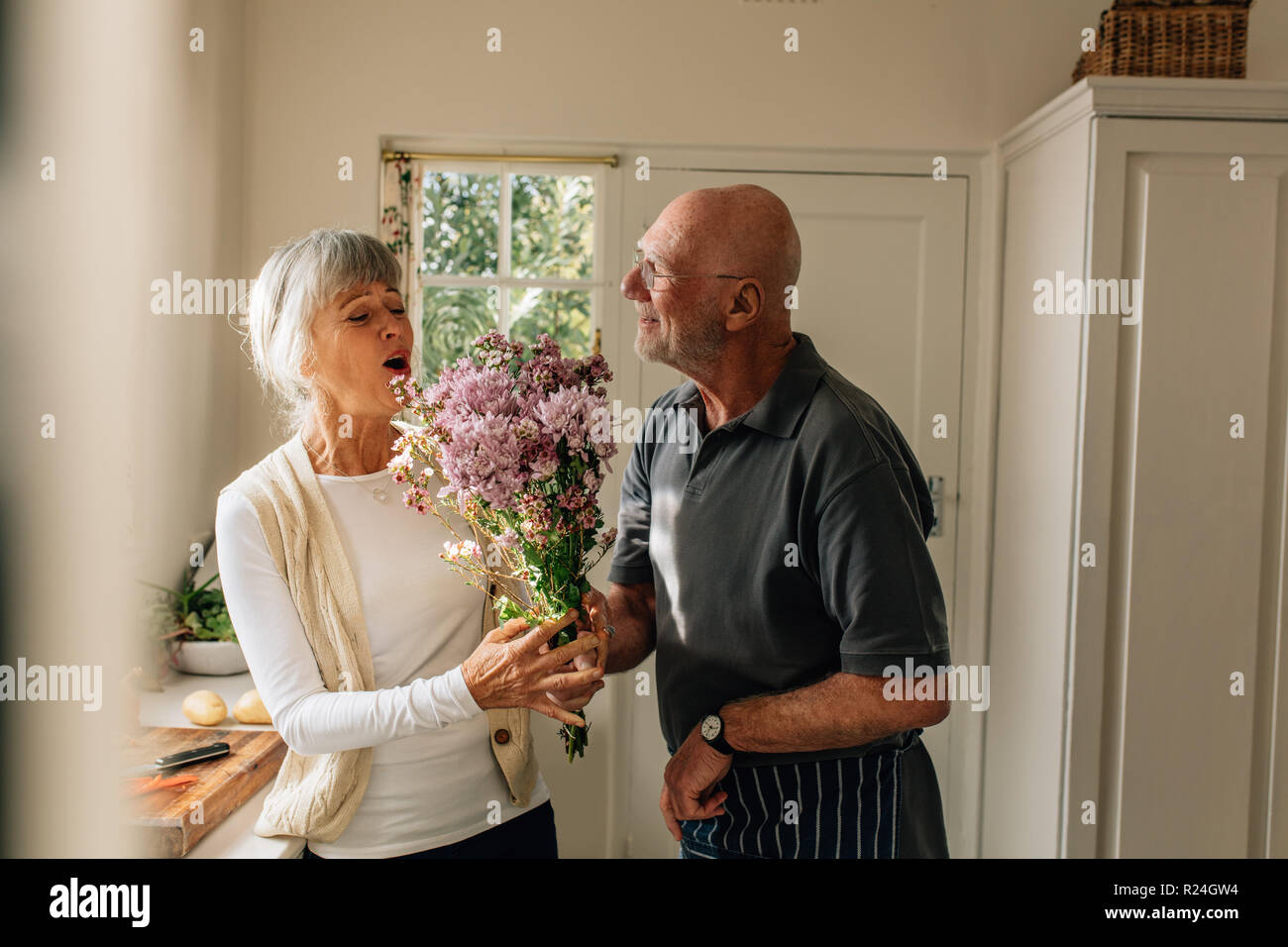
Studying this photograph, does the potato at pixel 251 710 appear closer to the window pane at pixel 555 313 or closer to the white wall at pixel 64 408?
the white wall at pixel 64 408

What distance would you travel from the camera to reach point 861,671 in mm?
1136

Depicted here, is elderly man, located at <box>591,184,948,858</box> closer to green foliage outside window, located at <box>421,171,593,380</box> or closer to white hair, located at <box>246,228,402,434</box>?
white hair, located at <box>246,228,402,434</box>

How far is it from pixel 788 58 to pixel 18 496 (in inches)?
94.0

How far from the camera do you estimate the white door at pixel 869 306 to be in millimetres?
2631

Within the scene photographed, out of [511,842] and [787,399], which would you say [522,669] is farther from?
[787,399]

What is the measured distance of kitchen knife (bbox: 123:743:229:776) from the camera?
1.46m

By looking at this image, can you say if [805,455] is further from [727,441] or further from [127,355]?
[127,355]

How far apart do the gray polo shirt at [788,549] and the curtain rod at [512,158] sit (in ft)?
4.57

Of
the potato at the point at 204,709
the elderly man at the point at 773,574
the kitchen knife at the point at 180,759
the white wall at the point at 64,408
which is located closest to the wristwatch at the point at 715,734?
the elderly man at the point at 773,574

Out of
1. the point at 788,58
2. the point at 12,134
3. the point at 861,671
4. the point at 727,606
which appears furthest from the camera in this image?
the point at 788,58

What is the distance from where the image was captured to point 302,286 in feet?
4.16

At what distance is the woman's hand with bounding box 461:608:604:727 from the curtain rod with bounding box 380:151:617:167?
1760mm

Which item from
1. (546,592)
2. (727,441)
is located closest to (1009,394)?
(727,441)

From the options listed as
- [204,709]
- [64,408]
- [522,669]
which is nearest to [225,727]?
[204,709]
